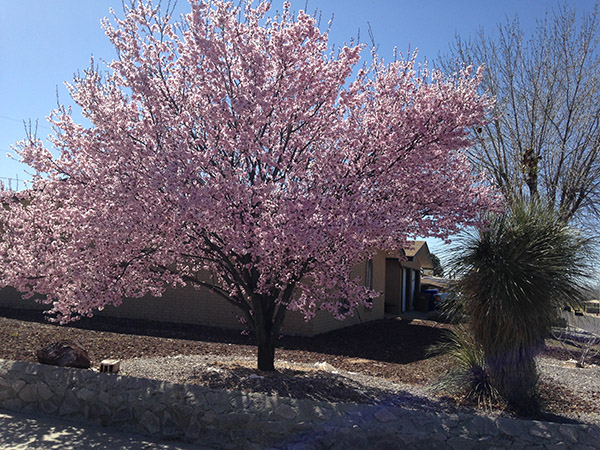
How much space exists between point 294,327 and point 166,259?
23.5ft

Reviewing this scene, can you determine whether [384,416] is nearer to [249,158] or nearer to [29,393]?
[249,158]

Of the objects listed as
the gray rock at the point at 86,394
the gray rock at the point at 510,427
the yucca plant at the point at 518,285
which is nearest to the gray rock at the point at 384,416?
the gray rock at the point at 510,427

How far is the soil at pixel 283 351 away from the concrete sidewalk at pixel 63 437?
1.58 meters

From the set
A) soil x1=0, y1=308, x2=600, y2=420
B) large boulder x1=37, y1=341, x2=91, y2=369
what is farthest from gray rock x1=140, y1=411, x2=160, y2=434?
large boulder x1=37, y1=341, x2=91, y2=369

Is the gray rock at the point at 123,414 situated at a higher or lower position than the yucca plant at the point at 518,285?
lower

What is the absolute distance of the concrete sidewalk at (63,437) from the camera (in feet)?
18.1

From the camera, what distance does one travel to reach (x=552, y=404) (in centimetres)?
743

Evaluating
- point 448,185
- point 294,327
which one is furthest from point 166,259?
point 294,327

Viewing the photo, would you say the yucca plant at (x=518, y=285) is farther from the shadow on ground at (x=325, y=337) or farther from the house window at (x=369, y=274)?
the house window at (x=369, y=274)

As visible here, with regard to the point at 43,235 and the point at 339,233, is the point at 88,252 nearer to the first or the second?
the point at 43,235

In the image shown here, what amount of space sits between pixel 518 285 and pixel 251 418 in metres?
4.10

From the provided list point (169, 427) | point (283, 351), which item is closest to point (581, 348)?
point (283, 351)

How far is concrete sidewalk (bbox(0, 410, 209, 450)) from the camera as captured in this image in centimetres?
550

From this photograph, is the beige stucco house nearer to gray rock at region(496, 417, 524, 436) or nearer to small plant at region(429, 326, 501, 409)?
small plant at region(429, 326, 501, 409)
